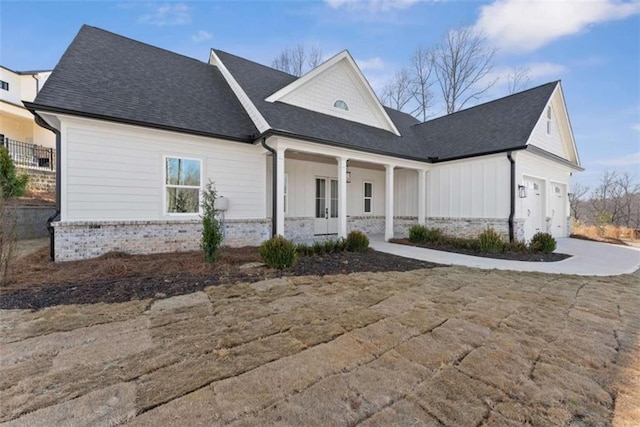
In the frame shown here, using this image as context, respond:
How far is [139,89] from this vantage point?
7941 millimetres

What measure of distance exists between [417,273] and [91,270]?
657 cm

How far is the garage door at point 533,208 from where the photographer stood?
1102 centimetres

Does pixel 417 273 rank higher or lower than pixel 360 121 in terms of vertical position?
lower

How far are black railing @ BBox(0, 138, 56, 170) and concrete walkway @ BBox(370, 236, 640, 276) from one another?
53.5 feet

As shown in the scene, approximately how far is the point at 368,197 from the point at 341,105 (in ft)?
15.0

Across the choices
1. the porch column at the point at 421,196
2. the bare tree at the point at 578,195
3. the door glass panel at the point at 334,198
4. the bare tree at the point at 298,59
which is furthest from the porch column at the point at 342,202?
the bare tree at the point at 578,195

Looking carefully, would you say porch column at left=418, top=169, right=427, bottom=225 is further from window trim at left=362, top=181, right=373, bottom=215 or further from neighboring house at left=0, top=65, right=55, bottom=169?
neighboring house at left=0, top=65, right=55, bottom=169

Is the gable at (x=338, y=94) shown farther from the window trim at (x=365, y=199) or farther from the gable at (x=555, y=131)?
the gable at (x=555, y=131)

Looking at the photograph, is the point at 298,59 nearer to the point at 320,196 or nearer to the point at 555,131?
the point at 320,196

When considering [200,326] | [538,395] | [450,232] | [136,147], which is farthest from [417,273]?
[136,147]

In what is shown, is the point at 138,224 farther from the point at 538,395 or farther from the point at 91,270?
the point at 538,395

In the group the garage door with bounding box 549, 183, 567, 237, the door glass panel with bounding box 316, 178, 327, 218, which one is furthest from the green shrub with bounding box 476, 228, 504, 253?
the garage door with bounding box 549, 183, 567, 237

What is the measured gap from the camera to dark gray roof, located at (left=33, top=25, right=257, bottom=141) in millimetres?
6668

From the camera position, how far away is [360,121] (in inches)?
465
